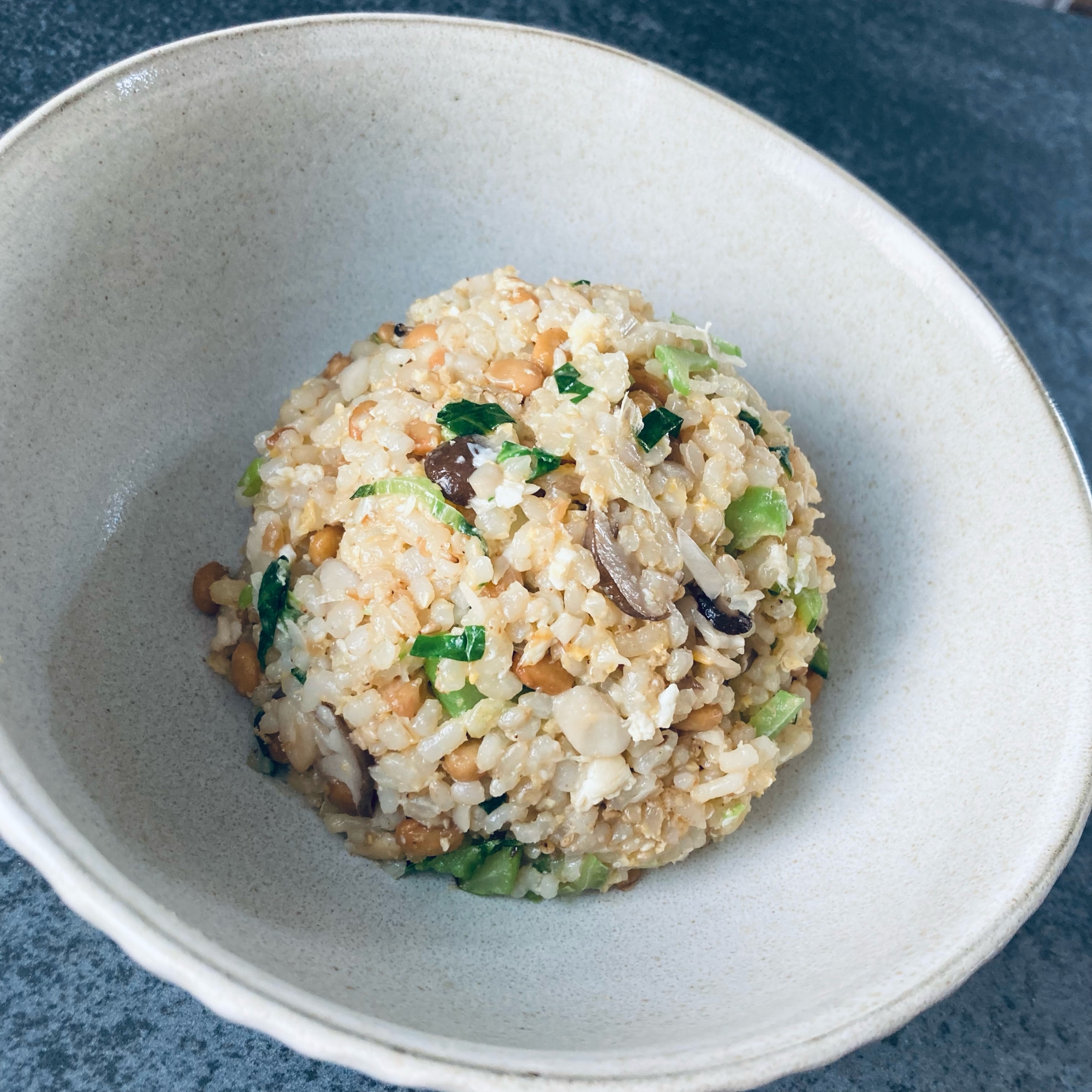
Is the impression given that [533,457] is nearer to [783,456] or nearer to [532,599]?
[532,599]

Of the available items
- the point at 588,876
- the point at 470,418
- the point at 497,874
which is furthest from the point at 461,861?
the point at 470,418

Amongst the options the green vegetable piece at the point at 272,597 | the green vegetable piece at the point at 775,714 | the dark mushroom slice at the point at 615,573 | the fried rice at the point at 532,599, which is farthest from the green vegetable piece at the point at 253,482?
the green vegetable piece at the point at 775,714

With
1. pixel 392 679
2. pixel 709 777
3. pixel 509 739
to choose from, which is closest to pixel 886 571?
pixel 709 777

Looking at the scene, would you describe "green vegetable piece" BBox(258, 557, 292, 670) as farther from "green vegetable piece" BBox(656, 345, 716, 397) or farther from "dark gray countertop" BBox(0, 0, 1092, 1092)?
"green vegetable piece" BBox(656, 345, 716, 397)

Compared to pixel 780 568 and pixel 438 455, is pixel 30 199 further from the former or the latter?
pixel 780 568

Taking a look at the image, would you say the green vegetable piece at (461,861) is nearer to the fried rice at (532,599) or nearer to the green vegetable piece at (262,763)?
the fried rice at (532,599)
